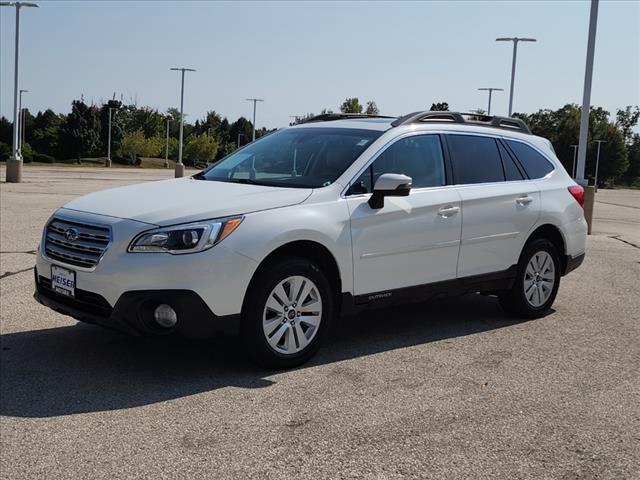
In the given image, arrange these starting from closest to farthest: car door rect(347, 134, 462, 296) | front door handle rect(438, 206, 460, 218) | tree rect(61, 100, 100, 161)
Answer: car door rect(347, 134, 462, 296) < front door handle rect(438, 206, 460, 218) < tree rect(61, 100, 100, 161)

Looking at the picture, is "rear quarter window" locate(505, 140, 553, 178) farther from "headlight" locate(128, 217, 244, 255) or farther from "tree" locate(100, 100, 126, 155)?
"tree" locate(100, 100, 126, 155)

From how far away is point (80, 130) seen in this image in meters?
81.1

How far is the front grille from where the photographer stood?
4.96 metres

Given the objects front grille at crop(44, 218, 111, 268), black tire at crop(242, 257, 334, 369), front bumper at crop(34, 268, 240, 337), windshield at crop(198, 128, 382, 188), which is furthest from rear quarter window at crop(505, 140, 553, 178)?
front grille at crop(44, 218, 111, 268)

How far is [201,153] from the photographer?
304ft

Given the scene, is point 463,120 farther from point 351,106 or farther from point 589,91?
point 351,106

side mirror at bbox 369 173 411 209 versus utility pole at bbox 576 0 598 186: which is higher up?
utility pole at bbox 576 0 598 186

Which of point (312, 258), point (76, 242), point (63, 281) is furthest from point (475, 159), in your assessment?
point (63, 281)

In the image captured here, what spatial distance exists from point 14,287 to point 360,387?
184 inches

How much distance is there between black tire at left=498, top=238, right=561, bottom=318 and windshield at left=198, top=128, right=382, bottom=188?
201 centimetres

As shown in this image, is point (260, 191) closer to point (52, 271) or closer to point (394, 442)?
point (52, 271)

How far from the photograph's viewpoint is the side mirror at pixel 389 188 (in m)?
5.58

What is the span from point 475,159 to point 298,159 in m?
1.71

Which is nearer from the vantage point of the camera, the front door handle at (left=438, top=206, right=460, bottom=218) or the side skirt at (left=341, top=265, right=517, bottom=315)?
the side skirt at (left=341, top=265, right=517, bottom=315)
